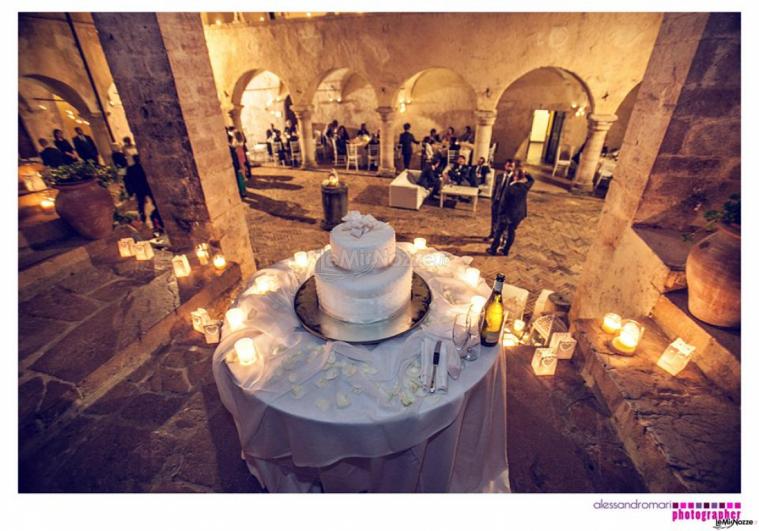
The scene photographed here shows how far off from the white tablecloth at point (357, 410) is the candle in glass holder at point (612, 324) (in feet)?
5.37

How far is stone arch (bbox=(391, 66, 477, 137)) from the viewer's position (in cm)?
1406

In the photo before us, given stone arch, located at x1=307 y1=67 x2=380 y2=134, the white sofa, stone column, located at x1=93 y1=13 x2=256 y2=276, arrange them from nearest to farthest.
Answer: stone column, located at x1=93 y1=13 x2=256 y2=276 < the white sofa < stone arch, located at x1=307 y1=67 x2=380 y2=134

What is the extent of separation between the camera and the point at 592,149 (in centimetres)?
1027

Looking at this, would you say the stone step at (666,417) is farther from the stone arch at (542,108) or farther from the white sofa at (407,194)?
the stone arch at (542,108)

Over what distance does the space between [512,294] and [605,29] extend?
29.1 ft

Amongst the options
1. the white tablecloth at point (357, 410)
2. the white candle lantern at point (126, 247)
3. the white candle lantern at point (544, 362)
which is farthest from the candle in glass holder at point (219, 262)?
the white candle lantern at point (544, 362)

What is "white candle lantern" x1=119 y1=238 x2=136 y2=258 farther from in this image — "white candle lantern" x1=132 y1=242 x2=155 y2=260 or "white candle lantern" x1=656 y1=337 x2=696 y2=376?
"white candle lantern" x1=656 y1=337 x2=696 y2=376

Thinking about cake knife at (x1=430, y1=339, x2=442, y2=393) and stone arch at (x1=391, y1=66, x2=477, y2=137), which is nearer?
cake knife at (x1=430, y1=339, x2=442, y2=393)

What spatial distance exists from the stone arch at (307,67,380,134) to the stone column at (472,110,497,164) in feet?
21.9

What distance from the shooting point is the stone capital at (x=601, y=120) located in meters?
9.69

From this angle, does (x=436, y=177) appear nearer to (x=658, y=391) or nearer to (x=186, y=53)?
(x=186, y=53)

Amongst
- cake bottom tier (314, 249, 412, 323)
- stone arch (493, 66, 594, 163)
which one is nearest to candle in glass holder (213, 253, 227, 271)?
cake bottom tier (314, 249, 412, 323)

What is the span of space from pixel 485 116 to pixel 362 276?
10.2 metres
